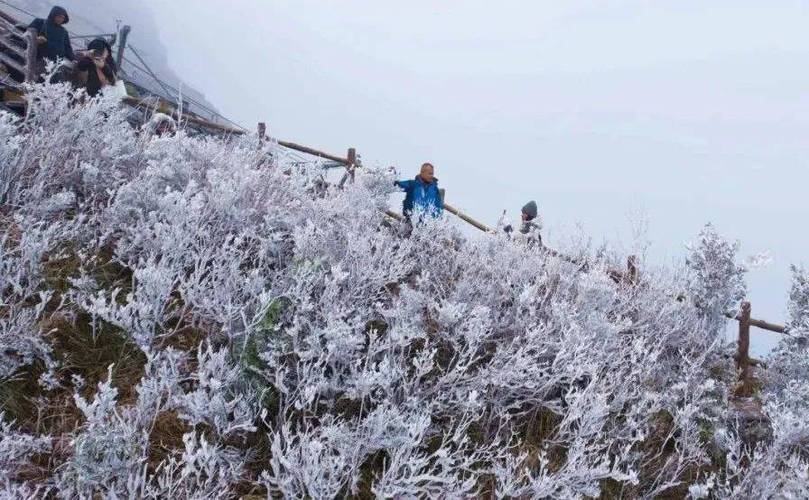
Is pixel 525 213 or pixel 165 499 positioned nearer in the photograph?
pixel 165 499

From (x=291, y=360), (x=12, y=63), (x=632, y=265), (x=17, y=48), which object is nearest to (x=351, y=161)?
(x=632, y=265)

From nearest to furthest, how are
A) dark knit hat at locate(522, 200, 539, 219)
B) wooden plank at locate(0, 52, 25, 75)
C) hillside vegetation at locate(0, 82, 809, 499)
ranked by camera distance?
hillside vegetation at locate(0, 82, 809, 499), wooden plank at locate(0, 52, 25, 75), dark knit hat at locate(522, 200, 539, 219)

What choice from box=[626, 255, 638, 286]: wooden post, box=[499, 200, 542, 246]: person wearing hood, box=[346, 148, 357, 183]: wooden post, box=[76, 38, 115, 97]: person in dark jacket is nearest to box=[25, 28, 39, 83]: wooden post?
box=[76, 38, 115, 97]: person in dark jacket

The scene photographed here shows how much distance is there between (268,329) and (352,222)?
5.27ft

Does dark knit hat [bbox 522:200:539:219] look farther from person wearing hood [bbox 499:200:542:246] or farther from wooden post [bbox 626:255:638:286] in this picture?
wooden post [bbox 626:255:638:286]

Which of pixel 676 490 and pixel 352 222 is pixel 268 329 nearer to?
pixel 352 222

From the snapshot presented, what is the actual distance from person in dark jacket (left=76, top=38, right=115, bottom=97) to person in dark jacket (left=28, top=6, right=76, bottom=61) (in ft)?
2.34

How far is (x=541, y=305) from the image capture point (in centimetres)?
491

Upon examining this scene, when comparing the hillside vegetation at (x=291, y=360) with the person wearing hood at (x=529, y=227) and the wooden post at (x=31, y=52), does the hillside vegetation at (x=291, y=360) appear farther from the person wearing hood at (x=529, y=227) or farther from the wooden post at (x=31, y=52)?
the wooden post at (x=31, y=52)

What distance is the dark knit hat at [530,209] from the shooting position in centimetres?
1059

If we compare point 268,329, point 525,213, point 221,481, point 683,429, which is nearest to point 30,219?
point 268,329

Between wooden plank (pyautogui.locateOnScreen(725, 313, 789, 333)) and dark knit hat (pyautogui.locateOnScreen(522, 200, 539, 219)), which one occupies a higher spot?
dark knit hat (pyautogui.locateOnScreen(522, 200, 539, 219))

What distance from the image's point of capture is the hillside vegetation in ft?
9.34

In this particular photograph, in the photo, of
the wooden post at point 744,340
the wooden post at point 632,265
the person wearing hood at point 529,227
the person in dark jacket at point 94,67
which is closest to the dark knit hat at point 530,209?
the person wearing hood at point 529,227
